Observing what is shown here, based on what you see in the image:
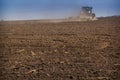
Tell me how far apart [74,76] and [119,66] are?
1.43 m

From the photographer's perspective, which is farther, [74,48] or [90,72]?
[74,48]

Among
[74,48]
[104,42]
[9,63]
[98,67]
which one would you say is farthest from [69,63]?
[104,42]

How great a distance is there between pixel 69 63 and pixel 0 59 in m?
1.86

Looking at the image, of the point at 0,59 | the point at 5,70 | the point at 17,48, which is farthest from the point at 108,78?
the point at 17,48

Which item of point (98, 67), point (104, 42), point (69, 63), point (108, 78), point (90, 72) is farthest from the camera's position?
point (104, 42)

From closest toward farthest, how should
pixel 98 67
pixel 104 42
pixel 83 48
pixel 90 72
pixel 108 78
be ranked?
pixel 108 78
pixel 90 72
pixel 98 67
pixel 83 48
pixel 104 42

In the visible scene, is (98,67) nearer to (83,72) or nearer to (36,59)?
(83,72)

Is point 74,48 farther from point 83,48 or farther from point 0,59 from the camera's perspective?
point 0,59

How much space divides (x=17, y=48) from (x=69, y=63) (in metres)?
2.82

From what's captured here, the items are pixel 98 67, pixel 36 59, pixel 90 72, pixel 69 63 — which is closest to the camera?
pixel 90 72

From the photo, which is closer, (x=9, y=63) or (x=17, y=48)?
(x=9, y=63)

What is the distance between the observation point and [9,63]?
7285 millimetres

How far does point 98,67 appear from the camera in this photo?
676 centimetres

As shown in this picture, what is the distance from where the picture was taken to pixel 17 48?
375 inches
